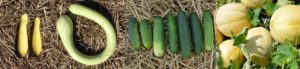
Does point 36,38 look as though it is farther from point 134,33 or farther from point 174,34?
point 174,34

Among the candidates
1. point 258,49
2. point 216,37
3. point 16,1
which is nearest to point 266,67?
point 258,49

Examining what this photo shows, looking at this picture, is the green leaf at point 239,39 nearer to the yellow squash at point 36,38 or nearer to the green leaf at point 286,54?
the green leaf at point 286,54

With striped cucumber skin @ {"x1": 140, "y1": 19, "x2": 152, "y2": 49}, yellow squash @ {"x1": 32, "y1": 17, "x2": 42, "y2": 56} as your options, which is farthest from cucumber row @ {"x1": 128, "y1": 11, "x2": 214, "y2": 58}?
yellow squash @ {"x1": 32, "y1": 17, "x2": 42, "y2": 56}

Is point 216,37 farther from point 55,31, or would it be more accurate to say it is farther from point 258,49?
point 55,31

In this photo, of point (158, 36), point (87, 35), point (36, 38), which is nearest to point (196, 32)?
point (158, 36)

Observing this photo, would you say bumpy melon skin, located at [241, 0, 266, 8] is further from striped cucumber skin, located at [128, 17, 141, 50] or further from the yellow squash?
the yellow squash

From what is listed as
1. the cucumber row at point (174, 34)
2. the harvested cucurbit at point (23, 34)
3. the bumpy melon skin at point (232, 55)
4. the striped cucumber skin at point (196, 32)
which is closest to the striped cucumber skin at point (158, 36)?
the cucumber row at point (174, 34)
